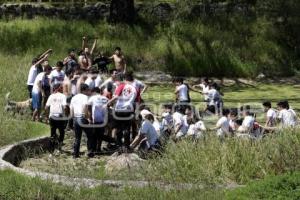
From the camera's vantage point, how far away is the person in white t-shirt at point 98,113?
14453mm

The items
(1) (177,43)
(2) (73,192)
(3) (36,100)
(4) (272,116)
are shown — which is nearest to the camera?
(2) (73,192)

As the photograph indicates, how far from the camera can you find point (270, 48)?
1220 inches

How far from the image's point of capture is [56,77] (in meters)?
17.1

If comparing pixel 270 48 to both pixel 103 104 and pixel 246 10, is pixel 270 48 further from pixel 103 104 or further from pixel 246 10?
pixel 103 104

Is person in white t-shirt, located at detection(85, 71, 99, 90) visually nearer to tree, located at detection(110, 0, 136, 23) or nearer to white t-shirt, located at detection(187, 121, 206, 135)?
white t-shirt, located at detection(187, 121, 206, 135)

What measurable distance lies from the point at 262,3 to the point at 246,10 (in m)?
0.87

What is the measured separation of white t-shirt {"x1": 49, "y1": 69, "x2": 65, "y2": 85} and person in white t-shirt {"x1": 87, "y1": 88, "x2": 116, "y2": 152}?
104 inches

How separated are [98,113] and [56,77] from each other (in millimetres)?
2999

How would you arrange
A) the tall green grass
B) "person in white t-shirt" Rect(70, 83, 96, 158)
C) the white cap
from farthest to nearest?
the white cap
"person in white t-shirt" Rect(70, 83, 96, 158)
the tall green grass

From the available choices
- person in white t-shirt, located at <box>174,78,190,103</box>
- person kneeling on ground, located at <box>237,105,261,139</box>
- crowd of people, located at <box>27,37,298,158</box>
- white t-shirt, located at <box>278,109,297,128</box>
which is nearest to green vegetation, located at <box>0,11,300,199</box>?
crowd of people, located at <box>27,37,298,158</box>

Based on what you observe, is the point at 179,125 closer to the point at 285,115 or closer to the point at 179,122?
the point at 179,122

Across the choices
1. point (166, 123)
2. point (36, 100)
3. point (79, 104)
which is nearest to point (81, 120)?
point (79, 104)

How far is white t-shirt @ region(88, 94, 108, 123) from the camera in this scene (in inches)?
569

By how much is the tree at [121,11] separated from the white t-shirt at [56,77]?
571 inches
